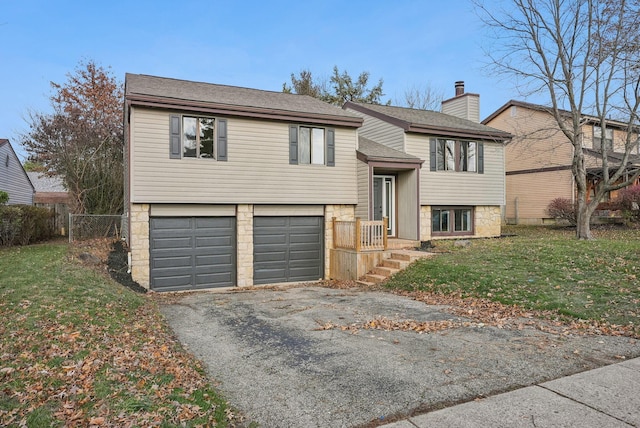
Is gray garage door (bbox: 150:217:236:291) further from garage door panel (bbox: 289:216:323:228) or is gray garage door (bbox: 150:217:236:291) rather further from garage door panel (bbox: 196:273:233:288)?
garage door panel (bbox: 289:216:323:228)

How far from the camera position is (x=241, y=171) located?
1179 cm

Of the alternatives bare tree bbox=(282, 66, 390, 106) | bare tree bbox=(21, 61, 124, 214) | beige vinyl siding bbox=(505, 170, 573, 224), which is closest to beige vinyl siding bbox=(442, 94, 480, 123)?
beige vinyl siding bbox=(505, 170, 573, 224)

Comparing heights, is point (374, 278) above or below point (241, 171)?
below

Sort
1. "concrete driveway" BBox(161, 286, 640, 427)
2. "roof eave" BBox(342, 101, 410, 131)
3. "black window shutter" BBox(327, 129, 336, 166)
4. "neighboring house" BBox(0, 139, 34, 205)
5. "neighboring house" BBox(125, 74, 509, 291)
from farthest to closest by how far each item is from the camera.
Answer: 1. "neighboring house" BBox(0, 139, 34, 205)
2. "roof eave" BBox(342, 101, 410, 131)
3. "black window shutter" BBox(327, 129, 336, 166)
4. "neighboring house" BBox(125, 74, 509, 291)
5. "concrete driveway" BBox(161, 286, 640, 427)

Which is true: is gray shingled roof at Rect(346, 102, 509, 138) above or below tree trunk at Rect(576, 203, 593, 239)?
above

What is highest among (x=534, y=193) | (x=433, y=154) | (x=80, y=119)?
(x=80, y=119)

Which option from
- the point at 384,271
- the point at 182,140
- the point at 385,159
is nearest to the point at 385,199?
the point at 385,159

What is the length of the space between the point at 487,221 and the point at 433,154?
3.66m

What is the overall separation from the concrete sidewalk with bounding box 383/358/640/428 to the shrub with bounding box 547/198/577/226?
16416mm

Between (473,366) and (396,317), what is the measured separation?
267 cm

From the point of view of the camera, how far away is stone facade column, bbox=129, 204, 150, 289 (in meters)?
10.6

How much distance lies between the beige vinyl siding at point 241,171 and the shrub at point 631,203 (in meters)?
12.1

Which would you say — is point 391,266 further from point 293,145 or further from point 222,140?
point 222,140

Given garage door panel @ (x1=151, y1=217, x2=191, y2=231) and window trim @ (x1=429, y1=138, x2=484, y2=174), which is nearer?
garage door panel @ (x1=151, y1=217, x2=191, y2=231)
